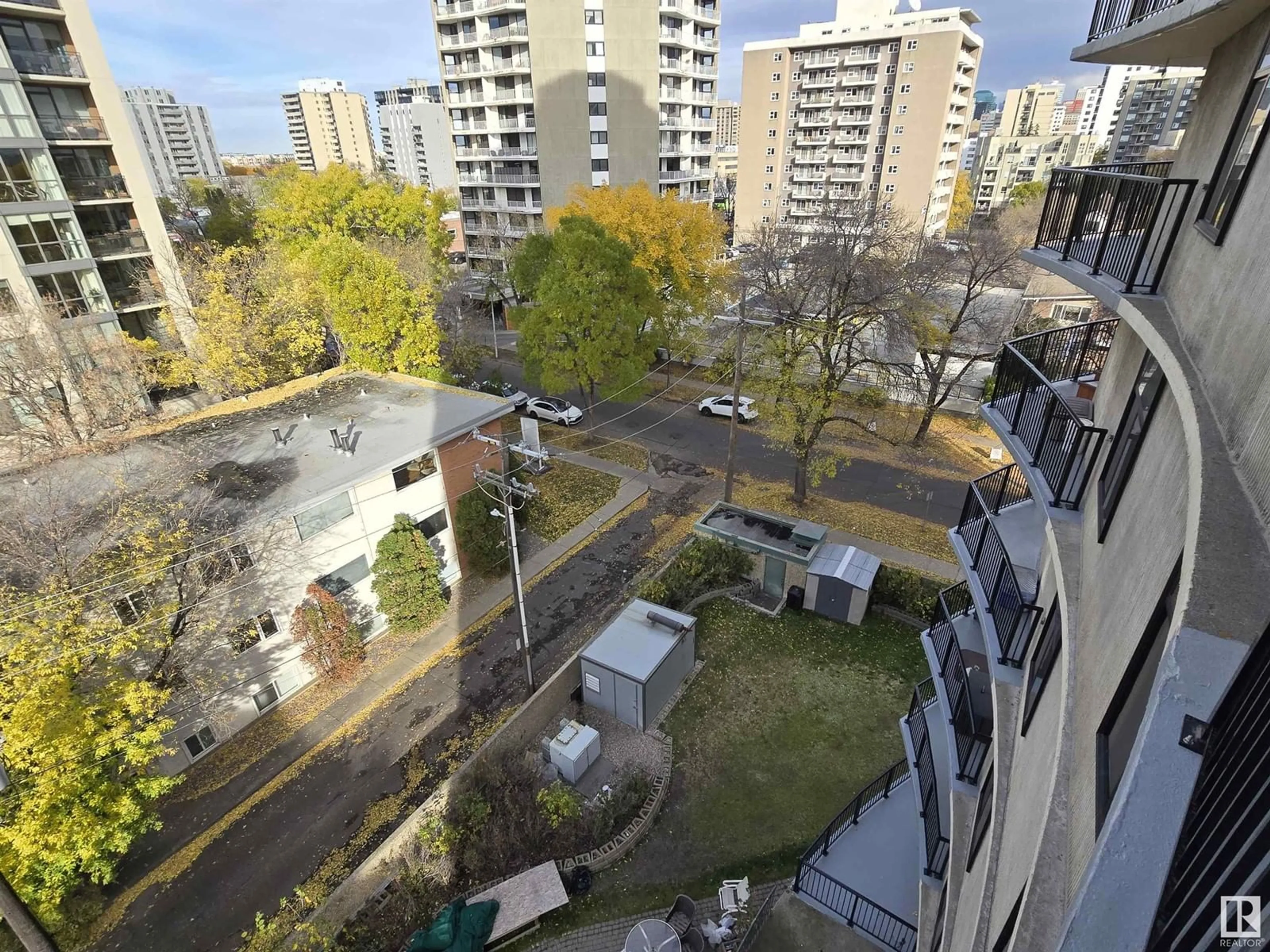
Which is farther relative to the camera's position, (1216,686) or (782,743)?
(782,743)

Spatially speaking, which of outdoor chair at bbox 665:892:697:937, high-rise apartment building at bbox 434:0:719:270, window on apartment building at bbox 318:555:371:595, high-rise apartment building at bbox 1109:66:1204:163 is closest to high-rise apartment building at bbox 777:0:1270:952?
outdoor chair at bbox 665:892:697:937

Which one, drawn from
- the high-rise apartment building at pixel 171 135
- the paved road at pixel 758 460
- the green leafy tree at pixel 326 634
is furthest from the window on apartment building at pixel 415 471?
the high-rise apartment building at pixel 171 135

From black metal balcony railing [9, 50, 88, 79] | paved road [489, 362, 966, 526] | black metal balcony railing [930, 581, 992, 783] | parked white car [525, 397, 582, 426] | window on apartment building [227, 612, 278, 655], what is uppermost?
black metal balcony railing [9, 50, 88, 79]

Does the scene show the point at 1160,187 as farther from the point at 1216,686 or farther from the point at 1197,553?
the point at 1216,686

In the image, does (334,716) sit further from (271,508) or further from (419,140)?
(419,140)

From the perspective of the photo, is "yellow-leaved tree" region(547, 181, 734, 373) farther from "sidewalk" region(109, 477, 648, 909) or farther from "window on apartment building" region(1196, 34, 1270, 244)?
"window on apartment building" region(1196, 34, 1270, 244)

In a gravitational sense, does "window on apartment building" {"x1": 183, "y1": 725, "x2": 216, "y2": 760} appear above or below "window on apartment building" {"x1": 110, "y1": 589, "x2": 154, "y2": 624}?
below

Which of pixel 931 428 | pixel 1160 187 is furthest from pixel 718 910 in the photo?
pixel 931 428
